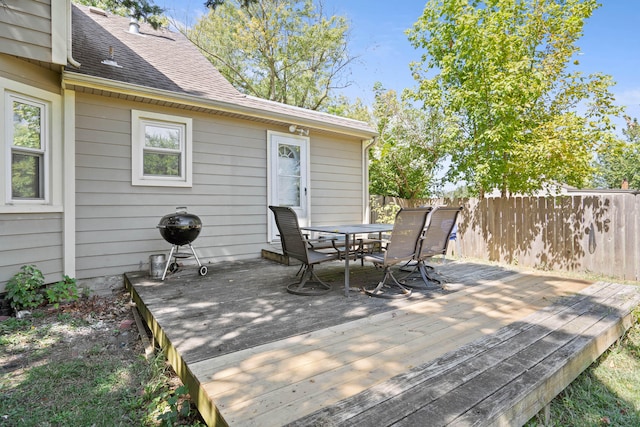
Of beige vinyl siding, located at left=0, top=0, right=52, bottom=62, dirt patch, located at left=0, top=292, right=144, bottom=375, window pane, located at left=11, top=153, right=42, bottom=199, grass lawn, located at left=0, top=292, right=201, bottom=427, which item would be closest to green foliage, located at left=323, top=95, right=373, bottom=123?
beige vinyl siding, located at left=0, top=0, right=52, bottom=62

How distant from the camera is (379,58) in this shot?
14.0 m

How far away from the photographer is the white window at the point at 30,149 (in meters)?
3.63

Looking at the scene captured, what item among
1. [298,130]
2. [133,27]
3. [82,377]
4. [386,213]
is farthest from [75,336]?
[386,213]

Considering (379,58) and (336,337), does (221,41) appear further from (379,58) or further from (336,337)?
(336,337)

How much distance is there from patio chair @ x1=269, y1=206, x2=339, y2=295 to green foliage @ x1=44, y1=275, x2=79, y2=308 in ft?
8.57

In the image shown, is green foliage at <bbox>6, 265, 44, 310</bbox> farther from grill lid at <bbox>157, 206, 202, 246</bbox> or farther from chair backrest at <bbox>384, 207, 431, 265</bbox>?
chair backrest at <bbox>384, 207, 431, 265</bbox>

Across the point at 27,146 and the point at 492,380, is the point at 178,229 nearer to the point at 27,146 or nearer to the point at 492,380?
the point at 27,146

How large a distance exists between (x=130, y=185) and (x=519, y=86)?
21.2 feet

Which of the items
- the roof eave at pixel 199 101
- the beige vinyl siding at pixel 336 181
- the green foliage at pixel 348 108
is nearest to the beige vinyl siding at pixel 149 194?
the roof eave at pixel 199 101

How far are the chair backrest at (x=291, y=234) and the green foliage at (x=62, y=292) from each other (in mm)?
2624

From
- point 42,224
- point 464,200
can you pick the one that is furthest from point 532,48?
point 42,224

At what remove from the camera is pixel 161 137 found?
5035mm

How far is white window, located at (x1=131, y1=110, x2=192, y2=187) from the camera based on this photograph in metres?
4.77

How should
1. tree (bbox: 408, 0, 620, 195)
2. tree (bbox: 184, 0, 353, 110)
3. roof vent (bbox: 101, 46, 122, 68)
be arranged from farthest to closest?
tree (bbox: 184, 0, 353, 110), tree (bbox: 408, 0, 620, 195), roof vent (bbox: 101, 46, 122, 68)
